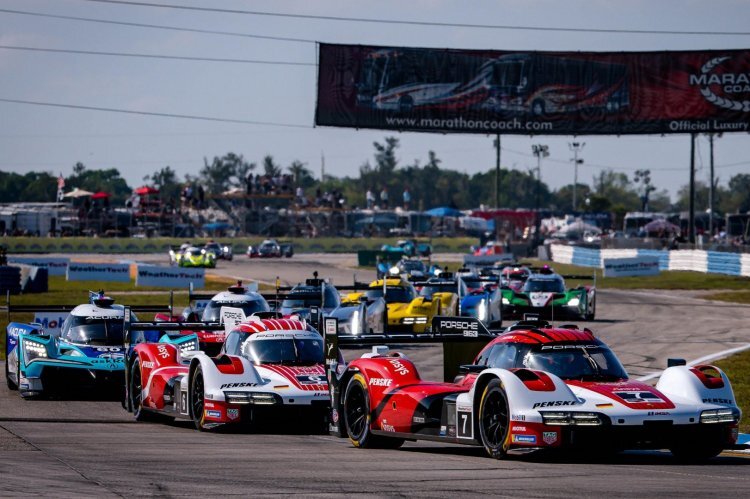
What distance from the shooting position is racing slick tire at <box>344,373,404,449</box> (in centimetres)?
1468

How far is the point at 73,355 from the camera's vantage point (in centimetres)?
2106

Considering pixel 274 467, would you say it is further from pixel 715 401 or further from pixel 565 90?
pixel 565 90

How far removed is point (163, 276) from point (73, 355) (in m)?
36.6

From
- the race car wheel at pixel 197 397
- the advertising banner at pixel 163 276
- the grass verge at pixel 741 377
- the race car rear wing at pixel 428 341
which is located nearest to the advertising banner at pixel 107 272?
the advertising banner at pixel 163 276

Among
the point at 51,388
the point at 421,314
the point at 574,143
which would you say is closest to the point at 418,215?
the point at 574,143

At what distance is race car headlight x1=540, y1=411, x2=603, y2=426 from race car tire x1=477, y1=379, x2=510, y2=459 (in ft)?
1.59

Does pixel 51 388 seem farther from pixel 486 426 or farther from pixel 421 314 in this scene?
pixel 421 314

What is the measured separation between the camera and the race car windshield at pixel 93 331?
21.8 m

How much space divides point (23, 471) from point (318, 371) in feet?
20.5

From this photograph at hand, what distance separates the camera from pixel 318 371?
1720 cm

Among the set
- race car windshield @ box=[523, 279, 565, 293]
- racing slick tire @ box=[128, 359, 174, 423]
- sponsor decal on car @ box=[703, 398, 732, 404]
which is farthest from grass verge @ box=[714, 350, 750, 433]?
race car windshield @ box=[523, 279, 565, 293]

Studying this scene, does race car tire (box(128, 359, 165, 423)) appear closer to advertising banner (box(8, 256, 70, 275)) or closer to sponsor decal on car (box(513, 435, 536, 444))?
sponsor decal on car (box(513, 435, 536, 444))

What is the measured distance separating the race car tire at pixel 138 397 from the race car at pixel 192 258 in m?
57.1

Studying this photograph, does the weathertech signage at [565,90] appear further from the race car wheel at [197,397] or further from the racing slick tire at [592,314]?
the race car wheel at [197,397]
